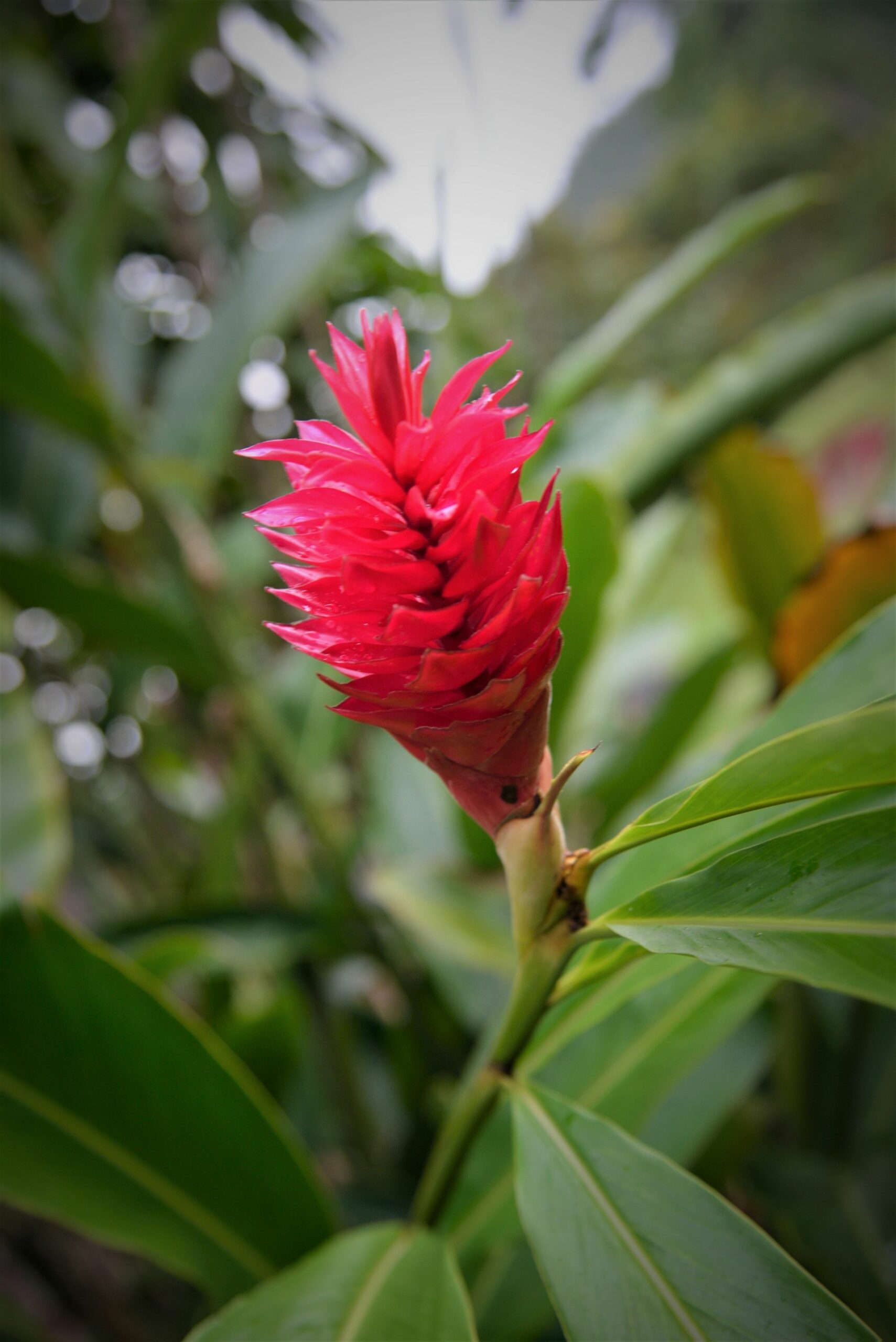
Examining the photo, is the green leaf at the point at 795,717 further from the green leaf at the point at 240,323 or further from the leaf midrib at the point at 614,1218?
the green leaf at the point at 240,323

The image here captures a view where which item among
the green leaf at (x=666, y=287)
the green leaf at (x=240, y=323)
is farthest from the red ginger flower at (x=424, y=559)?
the green leaf at (x=240, y=323)

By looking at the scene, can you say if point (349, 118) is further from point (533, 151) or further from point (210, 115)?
point (210, 115)

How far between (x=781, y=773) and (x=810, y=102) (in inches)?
176

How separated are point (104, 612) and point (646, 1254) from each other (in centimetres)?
58

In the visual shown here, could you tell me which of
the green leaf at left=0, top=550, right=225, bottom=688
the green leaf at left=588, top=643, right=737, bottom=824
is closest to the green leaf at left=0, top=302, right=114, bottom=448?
the green leaf at left=0, top=550, right=225, bottom=688

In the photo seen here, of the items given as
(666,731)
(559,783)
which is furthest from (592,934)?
(666,731)

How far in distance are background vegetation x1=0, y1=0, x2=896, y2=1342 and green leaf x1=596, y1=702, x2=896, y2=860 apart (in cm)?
9

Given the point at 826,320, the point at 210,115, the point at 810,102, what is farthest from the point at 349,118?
the point at 810,102

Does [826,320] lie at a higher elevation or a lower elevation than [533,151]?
lower

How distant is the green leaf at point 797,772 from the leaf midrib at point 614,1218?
4.5 inches

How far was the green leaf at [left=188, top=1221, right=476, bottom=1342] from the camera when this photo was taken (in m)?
0.29

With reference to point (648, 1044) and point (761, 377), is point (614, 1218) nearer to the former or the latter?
point (648, 1044)

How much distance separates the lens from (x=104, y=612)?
66 cm

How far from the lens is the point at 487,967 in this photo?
51 cm
